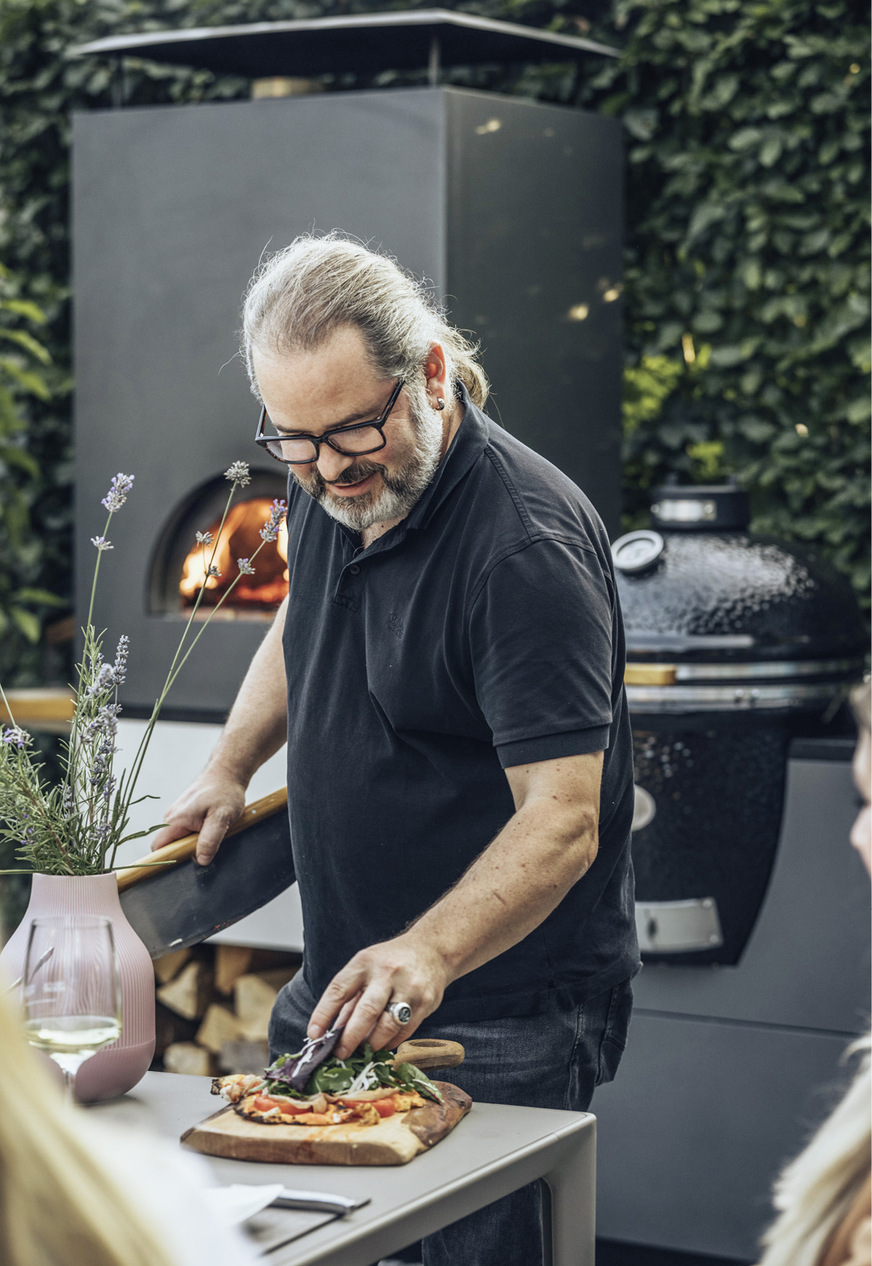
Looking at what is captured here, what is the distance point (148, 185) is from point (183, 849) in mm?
2340

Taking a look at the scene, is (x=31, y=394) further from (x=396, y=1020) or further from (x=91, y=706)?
(x=396, y=1020)

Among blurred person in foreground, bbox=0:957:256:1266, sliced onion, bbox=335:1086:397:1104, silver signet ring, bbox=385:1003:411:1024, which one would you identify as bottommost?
sliced onion, bbox=335:1086:397:1104

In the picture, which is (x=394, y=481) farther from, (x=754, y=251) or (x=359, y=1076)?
(x=754, y=251)

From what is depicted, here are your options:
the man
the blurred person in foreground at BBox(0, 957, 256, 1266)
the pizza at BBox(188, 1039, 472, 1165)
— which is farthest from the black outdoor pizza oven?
the blurred person in foreground at BBox(0, 957, 256, 1266)

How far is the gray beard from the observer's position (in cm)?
182

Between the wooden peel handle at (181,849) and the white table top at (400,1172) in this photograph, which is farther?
the wooden peel handle at (181,849)

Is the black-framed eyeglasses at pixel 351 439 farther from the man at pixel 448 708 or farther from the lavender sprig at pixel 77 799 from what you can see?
the lavender sprig at pixel 77 799

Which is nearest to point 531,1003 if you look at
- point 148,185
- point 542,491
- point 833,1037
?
point 542,491

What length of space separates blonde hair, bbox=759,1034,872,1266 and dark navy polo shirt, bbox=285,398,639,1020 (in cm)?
70

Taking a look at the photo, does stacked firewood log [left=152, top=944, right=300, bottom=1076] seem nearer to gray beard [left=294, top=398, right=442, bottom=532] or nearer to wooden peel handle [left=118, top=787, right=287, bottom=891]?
wooden peel handle [left=118, top=787, right=287, bottom=891]

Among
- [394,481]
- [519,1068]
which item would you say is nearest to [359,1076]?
[519,1068]

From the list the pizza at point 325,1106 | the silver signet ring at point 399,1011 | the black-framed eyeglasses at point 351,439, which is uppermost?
the black-framed eyeglasses at point 351,439

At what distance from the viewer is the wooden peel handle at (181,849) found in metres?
1.81

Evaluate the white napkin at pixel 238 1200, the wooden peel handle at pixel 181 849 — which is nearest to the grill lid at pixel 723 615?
the wooden peel handle at pixel 181 849
